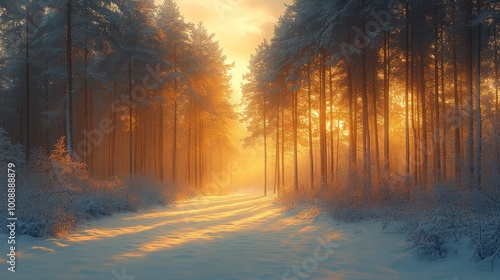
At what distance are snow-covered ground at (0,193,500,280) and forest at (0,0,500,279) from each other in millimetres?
530

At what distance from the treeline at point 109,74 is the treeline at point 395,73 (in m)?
6.91

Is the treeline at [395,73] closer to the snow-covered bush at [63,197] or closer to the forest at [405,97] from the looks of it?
the forest at [405,97]

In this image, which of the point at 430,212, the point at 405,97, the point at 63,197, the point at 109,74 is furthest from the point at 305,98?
the point at 63,197

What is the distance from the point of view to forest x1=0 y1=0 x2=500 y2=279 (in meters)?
9.69

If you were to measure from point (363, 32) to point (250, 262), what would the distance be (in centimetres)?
1427

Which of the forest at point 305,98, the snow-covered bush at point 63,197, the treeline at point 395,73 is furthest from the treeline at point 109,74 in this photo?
the treeline at point 395,73

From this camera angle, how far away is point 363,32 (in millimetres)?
16484

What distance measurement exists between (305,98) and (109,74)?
14755mm

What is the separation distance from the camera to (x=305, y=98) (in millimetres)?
26078

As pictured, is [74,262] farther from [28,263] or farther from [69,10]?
[69,10]

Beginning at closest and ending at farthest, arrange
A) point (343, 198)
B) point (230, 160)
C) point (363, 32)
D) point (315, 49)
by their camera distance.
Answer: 1. point (343, 198)
2. point (363, 32)
3. point (315, 49)
4. point (230, 160)

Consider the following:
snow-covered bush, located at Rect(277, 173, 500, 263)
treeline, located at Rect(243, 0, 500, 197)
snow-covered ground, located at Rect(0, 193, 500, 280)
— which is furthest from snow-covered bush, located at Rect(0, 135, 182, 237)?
treeline, located at Rect(243, 0, 500, 197)

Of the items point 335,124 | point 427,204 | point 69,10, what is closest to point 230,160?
A: point 335,124

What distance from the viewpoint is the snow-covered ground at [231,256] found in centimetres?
502
